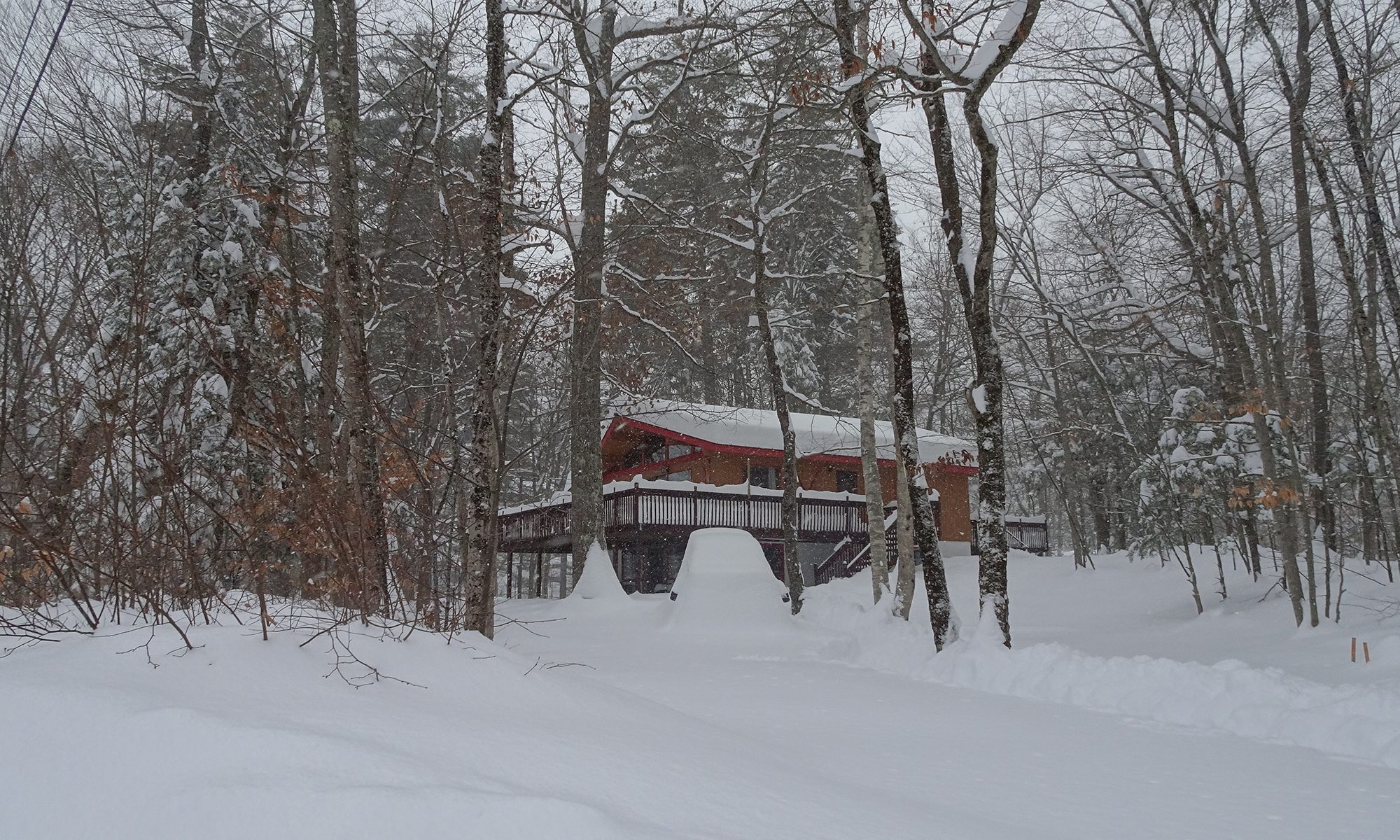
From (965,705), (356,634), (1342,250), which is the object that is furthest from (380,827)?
(1342,250)

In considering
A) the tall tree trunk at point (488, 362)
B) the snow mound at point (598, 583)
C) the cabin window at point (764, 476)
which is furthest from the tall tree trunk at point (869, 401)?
the cabin window at point (764, 476)

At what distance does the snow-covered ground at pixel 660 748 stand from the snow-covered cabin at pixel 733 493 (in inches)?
463

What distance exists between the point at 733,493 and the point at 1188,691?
14.3m

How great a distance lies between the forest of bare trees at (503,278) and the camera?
4551mm

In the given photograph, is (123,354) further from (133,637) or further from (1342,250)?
(1342,250)

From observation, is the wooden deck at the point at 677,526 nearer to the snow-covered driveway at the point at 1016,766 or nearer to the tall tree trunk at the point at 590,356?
the tall tree trunk at the point at 590,356

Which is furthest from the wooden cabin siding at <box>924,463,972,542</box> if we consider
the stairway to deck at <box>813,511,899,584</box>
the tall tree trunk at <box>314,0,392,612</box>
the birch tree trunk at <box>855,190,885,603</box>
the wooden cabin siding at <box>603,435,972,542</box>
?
the tall tree trunk at <box>314,0,392,612</box>

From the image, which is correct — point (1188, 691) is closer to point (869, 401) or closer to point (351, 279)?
point (351, 279)

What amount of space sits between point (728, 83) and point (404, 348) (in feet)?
26.7

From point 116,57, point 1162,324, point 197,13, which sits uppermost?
point 197,13

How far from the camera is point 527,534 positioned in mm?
21953

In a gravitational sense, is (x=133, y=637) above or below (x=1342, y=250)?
below

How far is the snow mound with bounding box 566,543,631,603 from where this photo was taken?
1330cm

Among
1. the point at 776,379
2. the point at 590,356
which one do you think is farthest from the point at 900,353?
the point at 590,356
